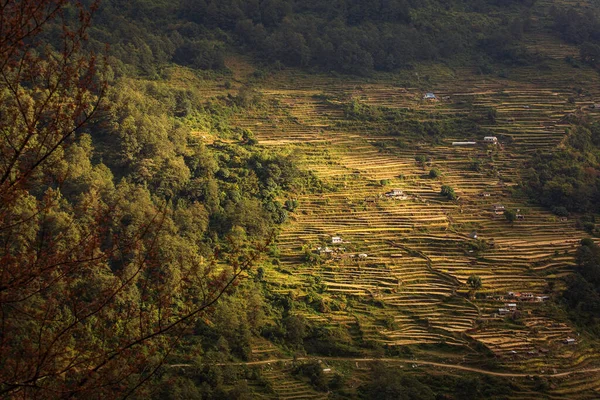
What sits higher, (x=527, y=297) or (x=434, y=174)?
(x=434, y=174)

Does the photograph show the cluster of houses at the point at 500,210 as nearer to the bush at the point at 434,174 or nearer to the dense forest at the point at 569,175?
the dense forest at the point at 569,175

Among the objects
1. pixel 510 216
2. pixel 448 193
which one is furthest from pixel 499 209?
pixel 448 193

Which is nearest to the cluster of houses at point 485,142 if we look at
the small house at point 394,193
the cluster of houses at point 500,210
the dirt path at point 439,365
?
the cluster of houses at point 500,210

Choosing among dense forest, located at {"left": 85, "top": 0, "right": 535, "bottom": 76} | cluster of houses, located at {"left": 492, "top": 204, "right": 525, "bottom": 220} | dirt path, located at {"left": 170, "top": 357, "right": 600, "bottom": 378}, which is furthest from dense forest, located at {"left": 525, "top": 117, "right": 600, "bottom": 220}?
dense forest, located at {"left": 85, "top": 0, "right": 535, "bottom": 76}

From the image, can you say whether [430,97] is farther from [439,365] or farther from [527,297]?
[439,365]

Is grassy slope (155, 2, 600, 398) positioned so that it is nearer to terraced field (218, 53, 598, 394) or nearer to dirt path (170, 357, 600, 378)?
terraced field (218, 53, 598, 394)

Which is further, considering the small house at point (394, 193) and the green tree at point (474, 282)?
the small house at point (394, 193)
